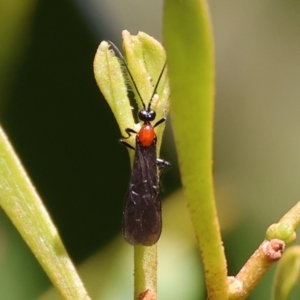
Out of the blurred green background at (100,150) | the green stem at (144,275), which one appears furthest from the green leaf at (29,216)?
the blurred green background at (100,150)

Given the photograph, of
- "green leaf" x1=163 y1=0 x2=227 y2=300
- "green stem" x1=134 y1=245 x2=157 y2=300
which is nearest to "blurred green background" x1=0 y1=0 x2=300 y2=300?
"green stem" x1=134 y1=245 x2=157 y2=300

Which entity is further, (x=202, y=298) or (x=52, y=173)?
(x=52, y=173)

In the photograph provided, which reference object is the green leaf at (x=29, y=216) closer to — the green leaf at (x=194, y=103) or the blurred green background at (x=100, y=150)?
the green leaf at (x=194, y=103)

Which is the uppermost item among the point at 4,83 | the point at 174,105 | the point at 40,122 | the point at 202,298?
the point at 174,105

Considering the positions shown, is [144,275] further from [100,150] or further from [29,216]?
[100,150]

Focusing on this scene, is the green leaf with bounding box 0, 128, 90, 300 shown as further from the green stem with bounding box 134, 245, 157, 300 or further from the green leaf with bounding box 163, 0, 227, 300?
the green leaf with bounding box 163, 0, 227, 300

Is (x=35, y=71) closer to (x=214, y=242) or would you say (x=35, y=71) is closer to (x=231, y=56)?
(x=231, y=56)

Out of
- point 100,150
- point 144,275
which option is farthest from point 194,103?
point 100,150

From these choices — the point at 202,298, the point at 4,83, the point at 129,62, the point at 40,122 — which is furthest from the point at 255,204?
the point at 129,62

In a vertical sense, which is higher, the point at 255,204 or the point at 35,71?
the point at 35,71
